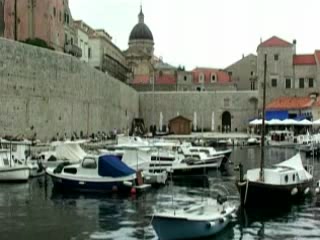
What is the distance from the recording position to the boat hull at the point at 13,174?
22109 millimetres

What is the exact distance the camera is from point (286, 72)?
2525 inches

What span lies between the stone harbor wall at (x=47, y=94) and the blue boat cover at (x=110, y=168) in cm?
1317

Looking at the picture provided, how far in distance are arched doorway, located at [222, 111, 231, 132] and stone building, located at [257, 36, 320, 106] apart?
15.2 ft

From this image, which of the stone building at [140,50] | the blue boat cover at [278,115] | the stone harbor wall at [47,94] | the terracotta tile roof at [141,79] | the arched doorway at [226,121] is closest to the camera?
the stone harbor wall at [47,94]

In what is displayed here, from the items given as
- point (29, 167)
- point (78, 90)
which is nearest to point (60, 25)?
point (78, 90)

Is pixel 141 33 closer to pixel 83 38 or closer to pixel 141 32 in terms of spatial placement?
pixel 141 32

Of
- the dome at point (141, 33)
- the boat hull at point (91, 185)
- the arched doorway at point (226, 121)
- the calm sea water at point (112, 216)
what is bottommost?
the calm sea water at point (112, 216)

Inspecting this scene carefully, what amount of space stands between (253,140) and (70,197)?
30022 millimetres

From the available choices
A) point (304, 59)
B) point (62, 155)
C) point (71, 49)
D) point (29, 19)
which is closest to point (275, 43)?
point (304, 59)

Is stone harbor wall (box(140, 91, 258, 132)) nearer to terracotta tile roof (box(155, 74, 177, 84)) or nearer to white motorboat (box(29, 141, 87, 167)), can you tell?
terracotta tile roof (box(155, 74, 177, 84))

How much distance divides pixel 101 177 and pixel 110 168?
437 millimetres

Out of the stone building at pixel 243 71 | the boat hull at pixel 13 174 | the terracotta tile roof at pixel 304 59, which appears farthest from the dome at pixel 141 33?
the boat hull at pixel 13 174

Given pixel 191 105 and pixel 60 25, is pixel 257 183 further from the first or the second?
pixel 191 105

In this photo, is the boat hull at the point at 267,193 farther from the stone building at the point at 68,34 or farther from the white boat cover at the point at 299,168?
the stone building at the point at 68,34
